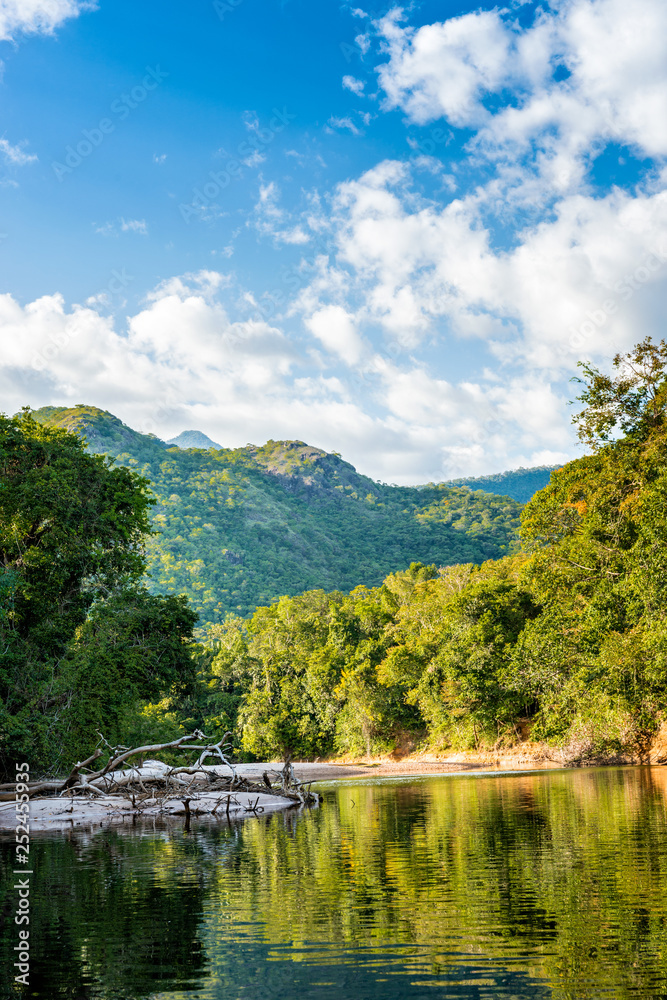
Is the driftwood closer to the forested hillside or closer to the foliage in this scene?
the foliage

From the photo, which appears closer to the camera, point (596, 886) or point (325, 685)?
point (596, 886)

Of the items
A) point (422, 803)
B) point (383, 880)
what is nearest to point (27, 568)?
point (422, 803)

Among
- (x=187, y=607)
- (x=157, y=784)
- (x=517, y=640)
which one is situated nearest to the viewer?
(x=157, y=784)

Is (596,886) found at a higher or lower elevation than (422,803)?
higher

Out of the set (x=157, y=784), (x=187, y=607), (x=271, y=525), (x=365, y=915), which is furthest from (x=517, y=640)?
(x=271, y=525)

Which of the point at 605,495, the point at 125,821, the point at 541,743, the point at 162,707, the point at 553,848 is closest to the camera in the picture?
the point at 553,848

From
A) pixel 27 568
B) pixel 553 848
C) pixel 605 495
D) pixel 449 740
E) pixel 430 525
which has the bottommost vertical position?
pixel 449 740

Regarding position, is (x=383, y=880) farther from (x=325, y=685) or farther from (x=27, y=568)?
(x=325, y=685)

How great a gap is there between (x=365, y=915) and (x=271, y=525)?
13910cm

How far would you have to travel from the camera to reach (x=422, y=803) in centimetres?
2628

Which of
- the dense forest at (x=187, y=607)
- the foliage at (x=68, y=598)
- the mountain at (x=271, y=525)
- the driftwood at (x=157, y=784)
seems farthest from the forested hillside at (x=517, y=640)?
the mountain at (x=271, y=525)

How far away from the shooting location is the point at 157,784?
2764cm

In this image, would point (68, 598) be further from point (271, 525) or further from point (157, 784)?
point (271, 525)

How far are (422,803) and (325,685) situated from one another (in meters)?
54.2
